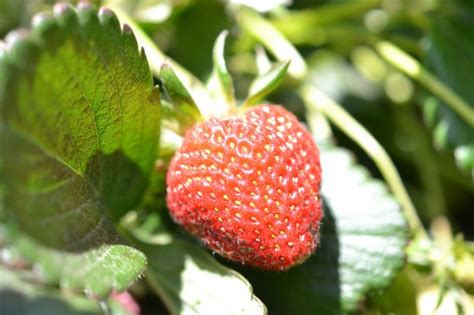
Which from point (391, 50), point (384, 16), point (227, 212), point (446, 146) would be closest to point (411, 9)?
point (384, 16)

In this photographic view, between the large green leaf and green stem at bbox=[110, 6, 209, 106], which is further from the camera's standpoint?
green stem at bbox=[110, 6, 209, 106]

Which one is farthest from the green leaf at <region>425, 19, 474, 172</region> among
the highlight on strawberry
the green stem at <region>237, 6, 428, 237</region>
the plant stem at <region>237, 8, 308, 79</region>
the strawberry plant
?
the highlight on strawberry

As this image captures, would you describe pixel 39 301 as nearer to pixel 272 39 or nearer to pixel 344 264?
pixel 344 264

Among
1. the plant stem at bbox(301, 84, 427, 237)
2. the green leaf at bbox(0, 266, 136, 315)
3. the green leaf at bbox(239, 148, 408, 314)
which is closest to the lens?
the green leaf at bbox(0, 266, 136, 315)

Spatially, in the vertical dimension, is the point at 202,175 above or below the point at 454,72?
above

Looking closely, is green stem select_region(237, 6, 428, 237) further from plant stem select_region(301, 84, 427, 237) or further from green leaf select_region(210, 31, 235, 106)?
green leaf select_region(210, 31, 235, 106)

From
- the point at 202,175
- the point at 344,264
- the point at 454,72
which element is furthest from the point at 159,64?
the point at 454,72
